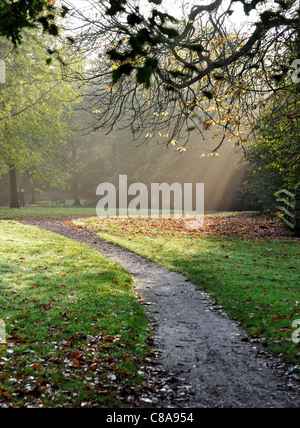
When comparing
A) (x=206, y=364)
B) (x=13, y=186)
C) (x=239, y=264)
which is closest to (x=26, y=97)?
(x=13, y=186)

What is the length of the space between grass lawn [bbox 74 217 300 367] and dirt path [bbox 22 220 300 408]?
1.32ft

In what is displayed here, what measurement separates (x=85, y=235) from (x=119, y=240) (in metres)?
2.38

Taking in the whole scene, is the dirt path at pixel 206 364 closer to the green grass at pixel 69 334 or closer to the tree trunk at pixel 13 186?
the green grass at pixel 69 334

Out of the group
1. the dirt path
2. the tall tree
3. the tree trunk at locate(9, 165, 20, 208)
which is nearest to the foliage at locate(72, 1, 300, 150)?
the dirt path

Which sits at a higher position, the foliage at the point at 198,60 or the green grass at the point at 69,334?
the foliage at the point at 198,60

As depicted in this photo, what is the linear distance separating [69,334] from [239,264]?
7169mm

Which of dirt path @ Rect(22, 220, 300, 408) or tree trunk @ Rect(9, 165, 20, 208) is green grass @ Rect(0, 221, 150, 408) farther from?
tree trunk @ Rect(9, 165, 20, 208)

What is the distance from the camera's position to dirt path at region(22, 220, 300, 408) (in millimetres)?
4430

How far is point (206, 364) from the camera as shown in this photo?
536 centimetres

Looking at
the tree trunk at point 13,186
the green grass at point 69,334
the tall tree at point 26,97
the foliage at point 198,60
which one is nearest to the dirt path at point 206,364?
the green grass at point 69,334

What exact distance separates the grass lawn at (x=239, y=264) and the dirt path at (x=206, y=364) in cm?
40

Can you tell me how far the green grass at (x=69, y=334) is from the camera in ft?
14.6

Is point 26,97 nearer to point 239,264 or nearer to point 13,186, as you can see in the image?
point 13,186
